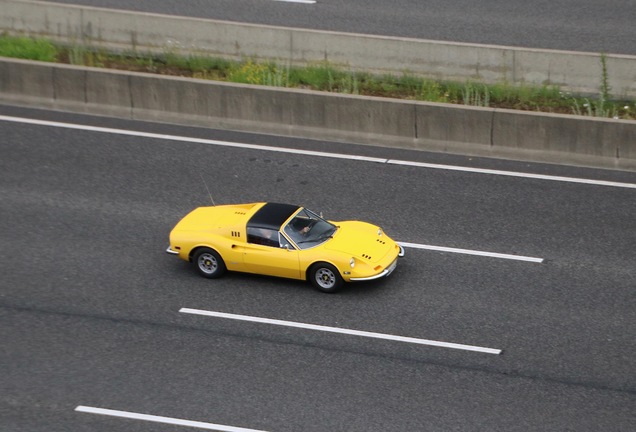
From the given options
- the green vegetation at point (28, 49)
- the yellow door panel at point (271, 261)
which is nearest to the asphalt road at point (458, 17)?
the green vegetation at point (28, 49)

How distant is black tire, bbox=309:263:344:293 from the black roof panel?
30.4 inches

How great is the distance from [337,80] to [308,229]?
6065mm

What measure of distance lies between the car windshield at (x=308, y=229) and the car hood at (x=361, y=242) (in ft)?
0.42

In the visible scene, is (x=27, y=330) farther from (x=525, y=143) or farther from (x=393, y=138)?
(x=525, y=143)

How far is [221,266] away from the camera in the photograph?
1470 centimetres

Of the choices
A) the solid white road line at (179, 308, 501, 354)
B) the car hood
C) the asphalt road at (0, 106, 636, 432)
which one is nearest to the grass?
the asphalt road at (0, 106, 636, 432)

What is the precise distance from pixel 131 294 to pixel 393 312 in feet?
11.5

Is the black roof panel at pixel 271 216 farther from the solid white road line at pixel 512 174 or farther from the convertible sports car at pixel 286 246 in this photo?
the solid white road line at pixel 512 174

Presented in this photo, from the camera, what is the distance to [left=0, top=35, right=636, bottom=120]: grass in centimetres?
1905

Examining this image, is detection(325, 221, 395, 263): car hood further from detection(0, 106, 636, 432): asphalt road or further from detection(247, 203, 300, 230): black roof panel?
detection(247, 203, 300, 230): black roof panel

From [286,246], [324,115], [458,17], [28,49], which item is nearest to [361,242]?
[286,246]

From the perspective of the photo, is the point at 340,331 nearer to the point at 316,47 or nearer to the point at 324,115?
the point at 324,115

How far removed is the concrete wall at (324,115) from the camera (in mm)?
17938

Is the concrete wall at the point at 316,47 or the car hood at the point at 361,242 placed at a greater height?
the concrete wall at the point at 316,47
